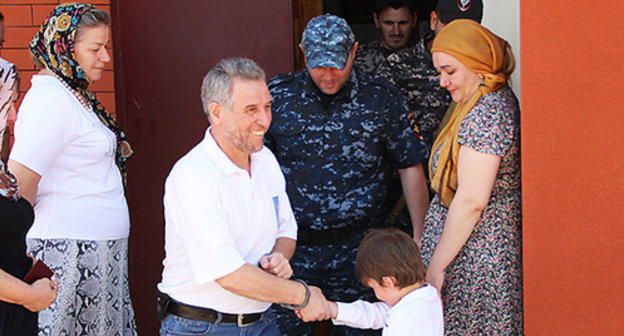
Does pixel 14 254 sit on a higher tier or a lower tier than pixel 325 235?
higher

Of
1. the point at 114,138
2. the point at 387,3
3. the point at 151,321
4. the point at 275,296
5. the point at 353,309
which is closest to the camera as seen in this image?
the point at 275,296

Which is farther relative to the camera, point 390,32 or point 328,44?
point 390,32

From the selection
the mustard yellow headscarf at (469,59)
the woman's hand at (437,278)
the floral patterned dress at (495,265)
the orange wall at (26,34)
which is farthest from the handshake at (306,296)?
the orange wall at (26,34)

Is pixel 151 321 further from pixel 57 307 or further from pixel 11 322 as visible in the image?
pixel 11 322

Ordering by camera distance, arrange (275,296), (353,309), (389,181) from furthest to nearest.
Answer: (389,181) → (353,309) → (275,296)

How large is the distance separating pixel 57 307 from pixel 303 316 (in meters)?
1.06

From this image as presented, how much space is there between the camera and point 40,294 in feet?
7.29

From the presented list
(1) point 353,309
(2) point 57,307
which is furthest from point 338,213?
(2) point 57,307

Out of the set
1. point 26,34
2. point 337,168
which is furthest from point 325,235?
point 26,34

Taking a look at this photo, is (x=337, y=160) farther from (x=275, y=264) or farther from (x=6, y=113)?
(x=6, y=113)

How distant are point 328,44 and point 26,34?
1.87 metres

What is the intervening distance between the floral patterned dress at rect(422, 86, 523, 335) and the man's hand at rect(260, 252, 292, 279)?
2.54ft

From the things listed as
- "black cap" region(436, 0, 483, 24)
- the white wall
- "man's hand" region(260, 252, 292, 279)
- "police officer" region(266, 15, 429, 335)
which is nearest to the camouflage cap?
"police officer" region(266, 15, 429, 335)

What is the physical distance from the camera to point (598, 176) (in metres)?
2.57
